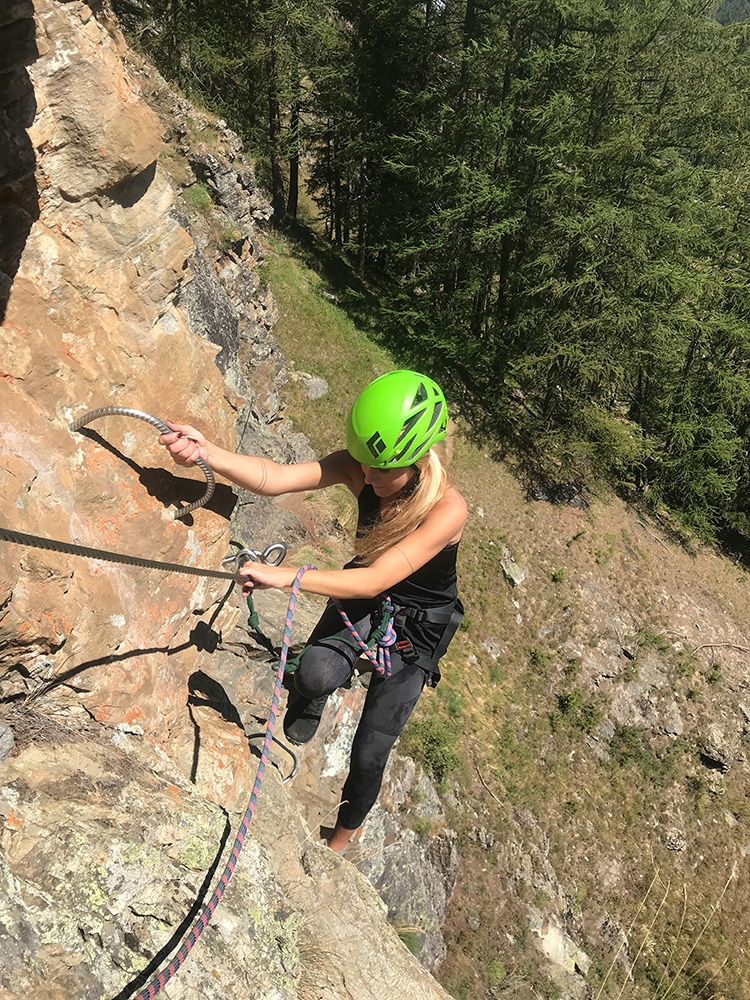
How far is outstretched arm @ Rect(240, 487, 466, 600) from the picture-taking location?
125 inches

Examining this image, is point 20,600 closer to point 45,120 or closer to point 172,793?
point 172,793

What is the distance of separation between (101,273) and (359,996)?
449cm

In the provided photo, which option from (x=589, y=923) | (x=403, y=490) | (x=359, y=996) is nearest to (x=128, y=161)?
(x=403, y=490)

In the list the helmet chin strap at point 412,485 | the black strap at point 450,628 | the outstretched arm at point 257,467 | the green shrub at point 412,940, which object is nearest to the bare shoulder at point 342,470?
the outstretched arm at point 257,467

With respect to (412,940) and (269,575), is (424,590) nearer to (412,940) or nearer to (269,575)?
(269,575)

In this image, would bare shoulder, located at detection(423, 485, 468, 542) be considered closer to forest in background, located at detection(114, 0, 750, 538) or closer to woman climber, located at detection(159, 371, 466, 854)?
woman climber, located at detection(159, 371, 466, 854)

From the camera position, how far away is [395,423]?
3.34 metres

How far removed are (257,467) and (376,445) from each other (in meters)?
0.83

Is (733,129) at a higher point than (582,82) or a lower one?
lower

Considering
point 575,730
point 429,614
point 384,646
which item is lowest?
point 575,730

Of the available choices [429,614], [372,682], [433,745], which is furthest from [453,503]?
[433,745]

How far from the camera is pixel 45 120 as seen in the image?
10.9ft

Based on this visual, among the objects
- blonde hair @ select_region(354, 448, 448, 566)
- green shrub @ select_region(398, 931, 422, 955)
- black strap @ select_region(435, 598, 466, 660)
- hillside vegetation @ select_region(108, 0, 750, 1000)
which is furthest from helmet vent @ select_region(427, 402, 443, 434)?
hillside vegetation @ select_region(108, 0, 750, 1000)

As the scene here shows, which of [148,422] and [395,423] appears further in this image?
[148,422]
